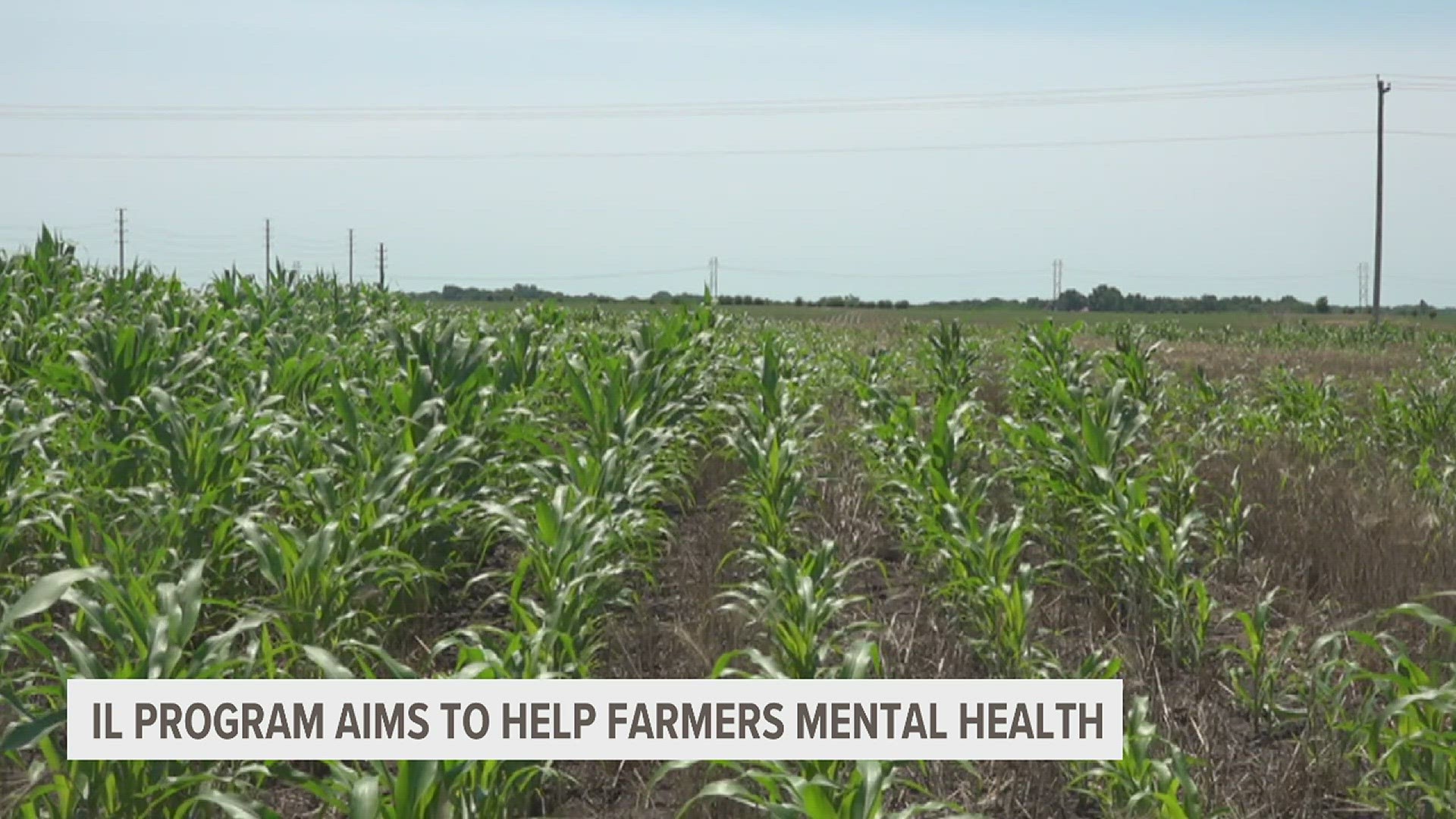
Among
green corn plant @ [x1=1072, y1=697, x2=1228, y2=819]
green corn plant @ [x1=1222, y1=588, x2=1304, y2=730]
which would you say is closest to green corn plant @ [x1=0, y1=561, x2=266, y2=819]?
green corn plant @ [x1=1072, y1=697, x2=1228, y2=819]

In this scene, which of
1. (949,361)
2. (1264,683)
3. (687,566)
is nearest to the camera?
(1264,683)

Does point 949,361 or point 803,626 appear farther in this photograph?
point 949,361

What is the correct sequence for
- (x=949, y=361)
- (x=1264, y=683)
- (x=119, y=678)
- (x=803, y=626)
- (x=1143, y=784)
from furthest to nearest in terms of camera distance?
(x=949, y=361), (x=1264, y=683), (x=803, y=626), (x=1143, y=784), (x=119, y=678)

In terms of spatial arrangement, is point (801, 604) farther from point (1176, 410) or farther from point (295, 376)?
point (1176, 410)

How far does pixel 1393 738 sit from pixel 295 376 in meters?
5.53

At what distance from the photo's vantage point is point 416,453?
485cm

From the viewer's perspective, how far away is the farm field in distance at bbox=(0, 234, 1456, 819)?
3.10 m

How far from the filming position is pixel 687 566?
5508mm

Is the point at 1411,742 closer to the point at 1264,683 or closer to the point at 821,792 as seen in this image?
the point at 1264,683

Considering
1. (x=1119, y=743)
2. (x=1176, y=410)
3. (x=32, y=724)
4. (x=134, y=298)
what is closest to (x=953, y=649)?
(x=1119, y=743)

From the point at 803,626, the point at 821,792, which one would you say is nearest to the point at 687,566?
the point at 803,626
